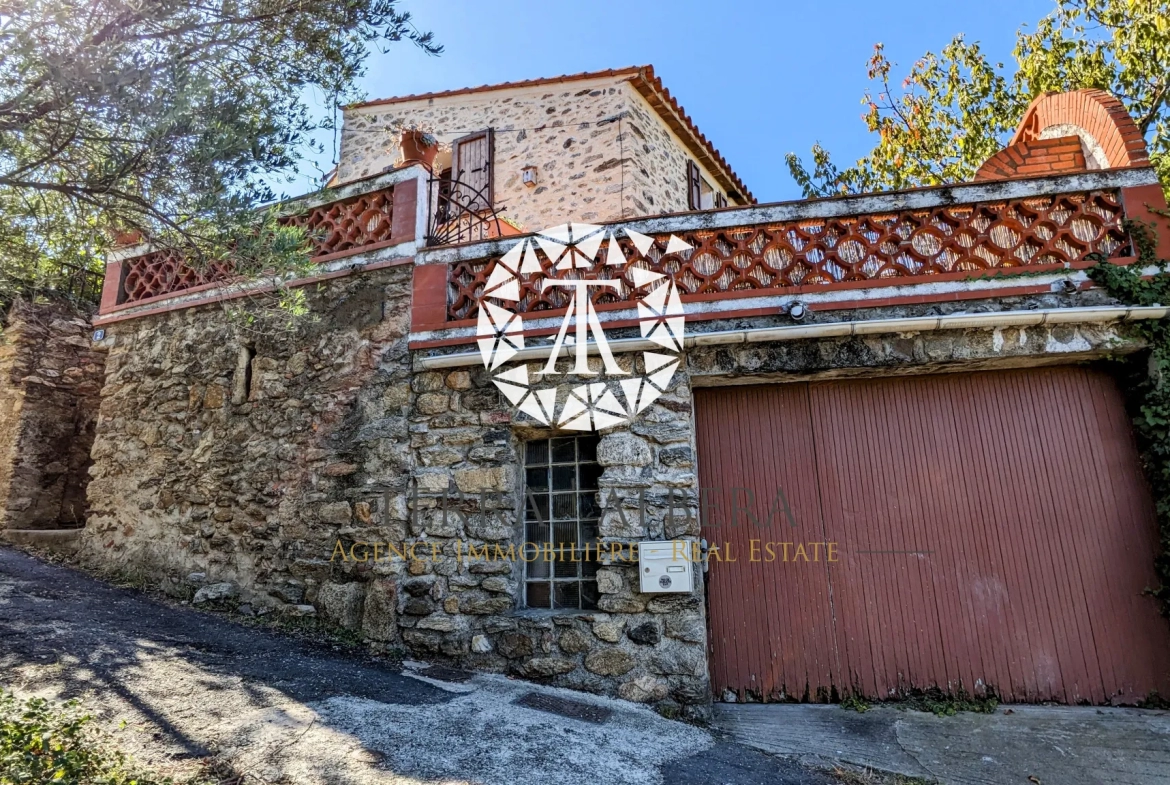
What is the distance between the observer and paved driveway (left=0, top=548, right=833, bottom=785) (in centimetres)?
287

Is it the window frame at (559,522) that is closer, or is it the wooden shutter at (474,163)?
the window frame at (559,522)

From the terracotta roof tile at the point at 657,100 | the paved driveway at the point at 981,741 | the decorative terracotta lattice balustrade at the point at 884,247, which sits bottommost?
the paved driveway at the point at 981,741

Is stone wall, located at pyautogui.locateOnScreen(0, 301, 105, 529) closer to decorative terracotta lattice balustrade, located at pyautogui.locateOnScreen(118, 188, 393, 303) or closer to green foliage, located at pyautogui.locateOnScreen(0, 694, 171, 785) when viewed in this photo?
decorative terracotta lattice balustrade, located at pyautogui.locateOnScreen(118, 188, 393, 303)

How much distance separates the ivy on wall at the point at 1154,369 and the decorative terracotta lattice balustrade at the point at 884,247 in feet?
0.46

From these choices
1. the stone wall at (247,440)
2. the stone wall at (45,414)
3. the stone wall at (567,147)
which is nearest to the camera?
the stone wall at (247,440)

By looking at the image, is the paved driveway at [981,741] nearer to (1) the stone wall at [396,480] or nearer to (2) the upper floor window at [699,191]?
(1) the stone wall at [396,480]

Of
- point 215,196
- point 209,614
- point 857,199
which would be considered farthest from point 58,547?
point 857,199

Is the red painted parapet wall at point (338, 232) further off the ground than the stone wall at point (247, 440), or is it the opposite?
the red painted parapet wall at point (338, 232)

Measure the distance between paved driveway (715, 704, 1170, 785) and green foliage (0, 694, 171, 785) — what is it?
2.88 meters

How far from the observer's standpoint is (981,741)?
3.51m

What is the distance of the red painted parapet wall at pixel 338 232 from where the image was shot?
202 inches

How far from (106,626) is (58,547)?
252 cm

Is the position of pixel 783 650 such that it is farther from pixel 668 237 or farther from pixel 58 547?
pixel 58 547

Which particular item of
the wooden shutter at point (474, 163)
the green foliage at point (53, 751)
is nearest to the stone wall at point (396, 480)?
the green foliage at point (53, 751)
